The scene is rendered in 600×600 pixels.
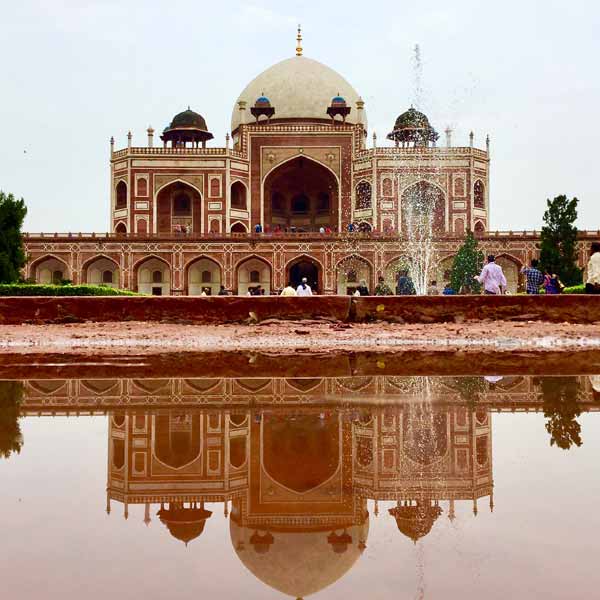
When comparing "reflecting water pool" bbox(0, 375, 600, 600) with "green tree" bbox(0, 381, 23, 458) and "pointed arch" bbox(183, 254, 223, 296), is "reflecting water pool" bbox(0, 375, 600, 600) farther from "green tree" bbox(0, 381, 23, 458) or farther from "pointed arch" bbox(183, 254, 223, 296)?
"pointed arch" bbox(183, 254, 223, 296)

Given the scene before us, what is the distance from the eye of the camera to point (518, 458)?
2.40 metres

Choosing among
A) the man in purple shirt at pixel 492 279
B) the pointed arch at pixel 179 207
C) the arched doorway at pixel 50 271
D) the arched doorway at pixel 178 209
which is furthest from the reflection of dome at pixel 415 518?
the arched doorway at pixel 178 209

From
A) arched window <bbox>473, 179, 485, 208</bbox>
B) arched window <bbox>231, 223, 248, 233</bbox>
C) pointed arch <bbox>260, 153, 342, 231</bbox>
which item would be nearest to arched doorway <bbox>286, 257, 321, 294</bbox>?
arched window <bbox>231, 223, 248, 233</bbox>

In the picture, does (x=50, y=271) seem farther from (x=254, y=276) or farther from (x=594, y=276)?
(x=594, y=276)

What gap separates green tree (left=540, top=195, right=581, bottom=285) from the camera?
25984mm

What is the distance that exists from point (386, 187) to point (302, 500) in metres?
31.9

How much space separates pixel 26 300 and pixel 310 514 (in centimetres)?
650

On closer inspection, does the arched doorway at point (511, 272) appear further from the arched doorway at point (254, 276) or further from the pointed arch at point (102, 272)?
the pointed arch at point (102, 272)

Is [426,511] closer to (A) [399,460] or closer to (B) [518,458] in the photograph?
(A) [399,460]

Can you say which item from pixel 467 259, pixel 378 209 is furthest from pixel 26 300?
pixel 378 209

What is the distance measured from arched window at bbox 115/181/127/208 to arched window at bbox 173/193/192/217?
228 cm

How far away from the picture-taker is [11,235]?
68.7ft

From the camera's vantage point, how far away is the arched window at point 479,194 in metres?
33.7

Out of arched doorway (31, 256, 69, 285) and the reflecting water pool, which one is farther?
arched doorway (31, 256, 69, 285)
